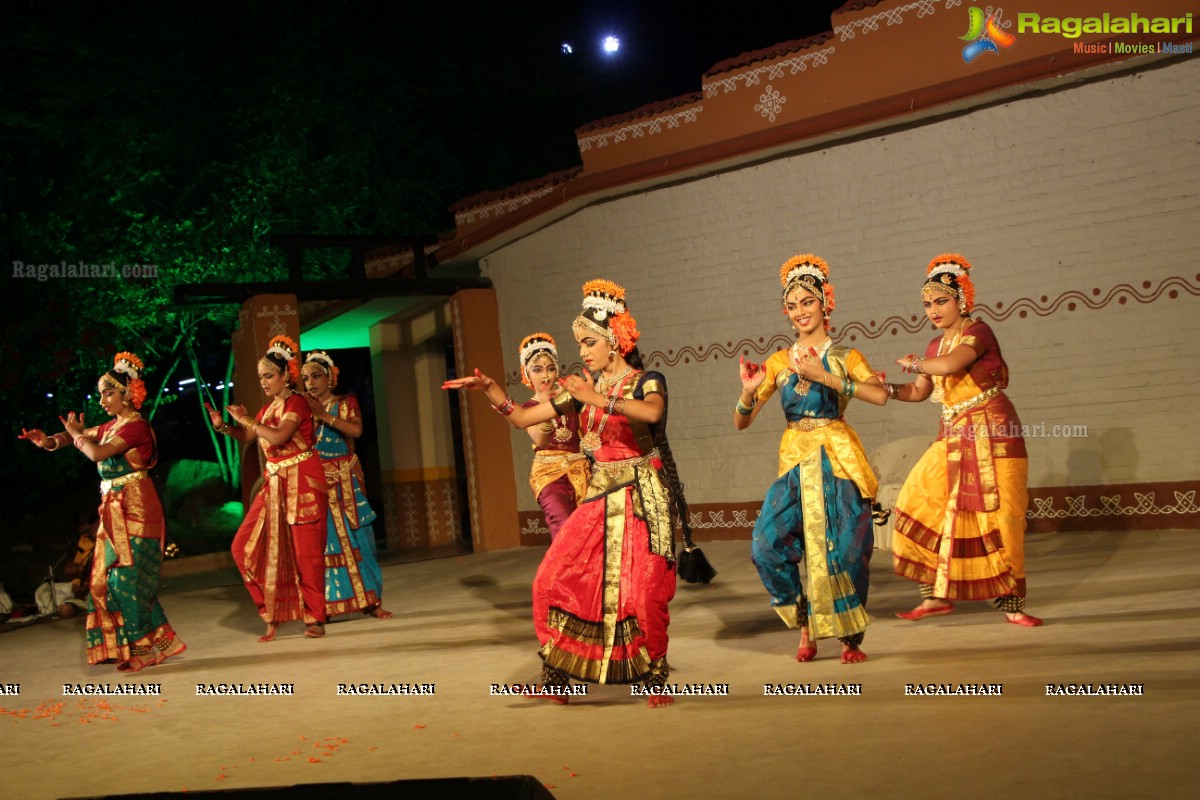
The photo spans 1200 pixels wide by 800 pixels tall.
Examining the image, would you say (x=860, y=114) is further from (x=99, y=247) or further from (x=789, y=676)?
(x=99, y=247)

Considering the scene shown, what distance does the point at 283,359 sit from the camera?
7.66 m

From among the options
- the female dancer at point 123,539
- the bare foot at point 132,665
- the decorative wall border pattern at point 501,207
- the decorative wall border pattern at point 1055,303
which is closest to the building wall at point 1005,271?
the decorative wall border pattern at point 1055,303

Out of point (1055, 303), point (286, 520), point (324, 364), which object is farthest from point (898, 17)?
point (286, 520)

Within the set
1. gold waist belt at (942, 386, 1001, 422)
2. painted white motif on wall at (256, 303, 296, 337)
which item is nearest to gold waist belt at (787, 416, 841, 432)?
gold waist belt at (942, 386, 1001, 422)

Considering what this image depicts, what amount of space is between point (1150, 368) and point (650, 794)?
594 centimetres

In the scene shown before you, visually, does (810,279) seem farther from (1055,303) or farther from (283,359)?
(1055,303)

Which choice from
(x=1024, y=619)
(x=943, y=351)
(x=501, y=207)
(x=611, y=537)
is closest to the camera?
(x=611, y=537)

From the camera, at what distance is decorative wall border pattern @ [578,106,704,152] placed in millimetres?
10641

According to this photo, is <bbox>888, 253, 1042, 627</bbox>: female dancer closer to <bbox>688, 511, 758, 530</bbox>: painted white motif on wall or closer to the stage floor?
the stage floor

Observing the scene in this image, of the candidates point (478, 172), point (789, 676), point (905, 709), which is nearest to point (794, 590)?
point (789, 676)

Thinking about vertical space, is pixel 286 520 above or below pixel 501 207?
below

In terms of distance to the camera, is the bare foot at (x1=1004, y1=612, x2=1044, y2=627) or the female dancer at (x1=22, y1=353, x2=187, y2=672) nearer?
the bare foot at (x1=1004, y1=612, x2=1044, y2=627)

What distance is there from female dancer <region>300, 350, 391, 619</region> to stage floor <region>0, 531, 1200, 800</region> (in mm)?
418

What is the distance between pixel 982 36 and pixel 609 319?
5088 millimetres
